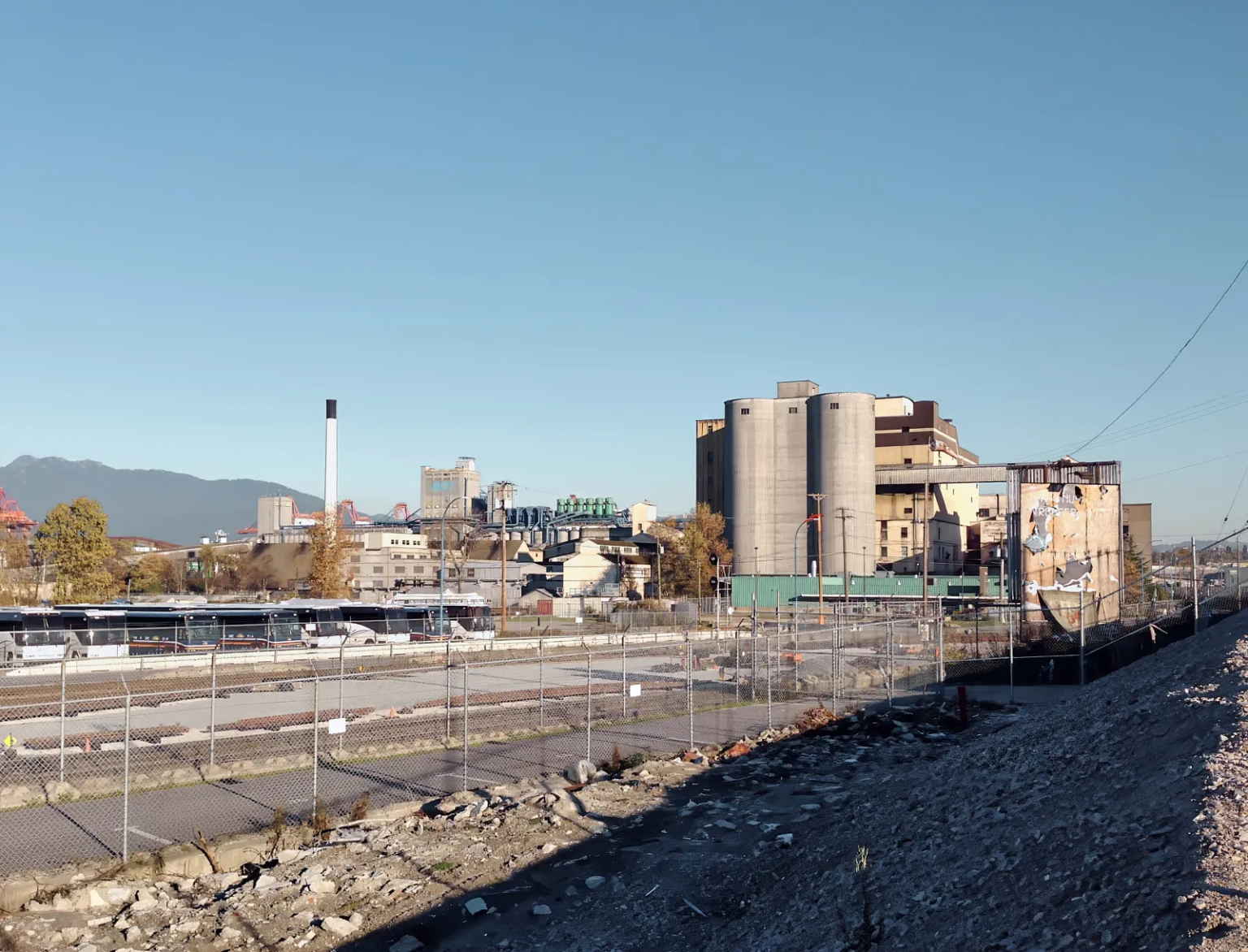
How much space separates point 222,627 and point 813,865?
42.4 meters

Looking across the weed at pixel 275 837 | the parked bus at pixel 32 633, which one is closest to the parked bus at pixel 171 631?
the parked bus at pixel 32 633

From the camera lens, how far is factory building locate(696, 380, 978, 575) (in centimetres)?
10275

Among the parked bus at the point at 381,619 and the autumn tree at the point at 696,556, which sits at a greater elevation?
the autumn tree at the point at 696,556

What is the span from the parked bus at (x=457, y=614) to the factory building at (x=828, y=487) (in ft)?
139

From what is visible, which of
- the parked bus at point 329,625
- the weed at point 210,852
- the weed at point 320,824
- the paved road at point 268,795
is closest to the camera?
the weed at point 210,852

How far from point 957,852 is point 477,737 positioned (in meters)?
14.6

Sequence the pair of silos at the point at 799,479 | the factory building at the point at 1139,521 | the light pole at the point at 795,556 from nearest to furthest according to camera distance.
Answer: the light pole at the point at 795,556 → the pair of silos at the point at 799,479 → the factory building at the point at 1139,521

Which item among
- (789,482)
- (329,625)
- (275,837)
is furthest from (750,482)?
(275,837)

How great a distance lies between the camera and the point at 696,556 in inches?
3767

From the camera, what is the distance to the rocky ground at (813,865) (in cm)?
827

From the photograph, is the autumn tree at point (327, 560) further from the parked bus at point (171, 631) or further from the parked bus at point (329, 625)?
Result: the parked bus at point (171, 631)

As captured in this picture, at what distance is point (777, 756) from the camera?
68.0ft

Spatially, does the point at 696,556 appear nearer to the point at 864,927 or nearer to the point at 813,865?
the point at 813,865

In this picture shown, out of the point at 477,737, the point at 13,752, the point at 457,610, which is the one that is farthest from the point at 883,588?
the point at 13,752
